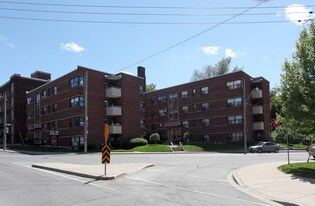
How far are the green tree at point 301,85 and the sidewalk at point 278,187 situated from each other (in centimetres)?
317

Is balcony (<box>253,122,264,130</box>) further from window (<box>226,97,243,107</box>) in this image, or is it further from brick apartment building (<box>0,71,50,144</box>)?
brick apartment building (<box>0,71,50,144</box>)

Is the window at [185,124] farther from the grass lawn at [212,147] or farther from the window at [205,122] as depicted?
the grass lawn at [212,147]

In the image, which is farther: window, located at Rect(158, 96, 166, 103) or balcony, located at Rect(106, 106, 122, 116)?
window, located at Rect(158, 96, 166, 103)

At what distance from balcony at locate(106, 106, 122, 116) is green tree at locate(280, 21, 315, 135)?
35150 millimetres

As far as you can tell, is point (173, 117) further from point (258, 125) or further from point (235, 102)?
point (258, 125)

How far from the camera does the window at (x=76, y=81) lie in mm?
50438

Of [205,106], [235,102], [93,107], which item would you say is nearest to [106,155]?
[93,107]

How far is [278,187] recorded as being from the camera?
521 inches

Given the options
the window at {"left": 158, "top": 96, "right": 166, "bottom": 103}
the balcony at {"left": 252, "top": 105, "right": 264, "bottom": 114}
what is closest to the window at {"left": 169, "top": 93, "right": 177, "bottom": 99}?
the window at {"left": 158, "top": 96, "right": 166, "bottom": 103}

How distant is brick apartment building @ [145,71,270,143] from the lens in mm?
57281

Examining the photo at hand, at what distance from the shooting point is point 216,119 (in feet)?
198

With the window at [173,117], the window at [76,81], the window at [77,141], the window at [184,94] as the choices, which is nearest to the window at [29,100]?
the window at [76,81]

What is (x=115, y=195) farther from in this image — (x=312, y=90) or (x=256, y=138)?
(x=256, y=138)

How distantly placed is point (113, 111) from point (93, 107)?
2860 millimetres
